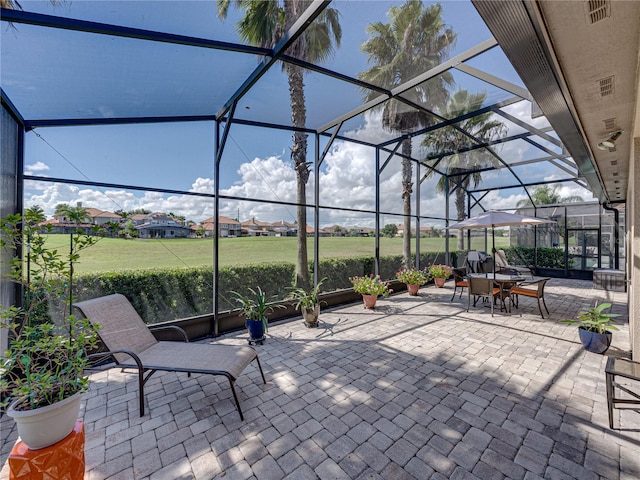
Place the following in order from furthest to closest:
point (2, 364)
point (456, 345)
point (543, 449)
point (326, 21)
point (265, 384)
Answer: point (456, 345) → point (326, 21) → point (265, 384) → point (543, 449) → point (2, 364)

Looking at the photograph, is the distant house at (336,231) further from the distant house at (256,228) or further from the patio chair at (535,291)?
the patio chair at (535,291)

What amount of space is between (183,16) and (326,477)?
154 inches

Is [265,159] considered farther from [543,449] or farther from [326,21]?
[543,449]

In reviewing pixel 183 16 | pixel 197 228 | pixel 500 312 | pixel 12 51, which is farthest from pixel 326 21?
pixel 500 312

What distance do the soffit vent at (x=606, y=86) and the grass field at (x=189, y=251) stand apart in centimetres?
526

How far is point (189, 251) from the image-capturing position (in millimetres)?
5102

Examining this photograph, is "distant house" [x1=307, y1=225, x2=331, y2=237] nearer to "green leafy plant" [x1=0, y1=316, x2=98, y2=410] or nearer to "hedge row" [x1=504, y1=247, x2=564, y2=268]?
"green leafy plant" [x1=0, y1=316, x2=98, y2=410]

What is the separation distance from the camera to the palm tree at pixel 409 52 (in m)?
3.54

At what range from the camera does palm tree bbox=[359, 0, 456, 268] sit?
3.54 metres

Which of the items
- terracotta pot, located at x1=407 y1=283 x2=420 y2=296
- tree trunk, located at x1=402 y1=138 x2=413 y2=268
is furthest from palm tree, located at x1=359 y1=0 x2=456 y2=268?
terracotta pot, located at x1=407 y1=283 x2=420 y2=296

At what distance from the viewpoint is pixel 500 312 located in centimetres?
601

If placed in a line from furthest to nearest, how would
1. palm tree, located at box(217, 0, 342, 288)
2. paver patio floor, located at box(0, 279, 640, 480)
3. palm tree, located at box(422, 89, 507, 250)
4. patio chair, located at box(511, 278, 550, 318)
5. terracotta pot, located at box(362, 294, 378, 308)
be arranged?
terracotta pot, located at box(362, 294, 378, 308), patio chair, located at box(511, 278, 550, 318), palm tree, located at box(422, 89, 507, 250), palm tree, located at box(217, 0, 342, 288), paver patio floor, located at box(0, 279, 640, 480)

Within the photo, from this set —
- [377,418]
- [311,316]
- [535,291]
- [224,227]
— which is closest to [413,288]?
Result: [535,291]

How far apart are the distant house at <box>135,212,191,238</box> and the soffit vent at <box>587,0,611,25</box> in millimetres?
5332
